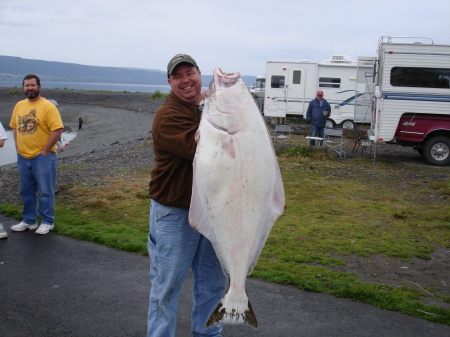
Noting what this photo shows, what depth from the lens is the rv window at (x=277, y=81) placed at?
22469 millimetres

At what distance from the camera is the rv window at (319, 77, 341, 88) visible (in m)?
22.7

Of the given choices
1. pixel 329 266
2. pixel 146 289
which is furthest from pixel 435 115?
pixel 146 289

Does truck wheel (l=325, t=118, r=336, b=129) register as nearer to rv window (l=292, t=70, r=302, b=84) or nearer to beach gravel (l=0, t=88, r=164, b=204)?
rv window (l=292, t=70, r=302, b=84)

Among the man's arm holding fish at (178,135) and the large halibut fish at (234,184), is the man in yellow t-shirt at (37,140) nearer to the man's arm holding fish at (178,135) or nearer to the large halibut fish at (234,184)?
the man's arm holding fish at (178,135)

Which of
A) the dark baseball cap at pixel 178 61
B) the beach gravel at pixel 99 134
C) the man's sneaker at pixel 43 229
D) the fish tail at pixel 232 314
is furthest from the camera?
the beach gravel at pixel 99 134

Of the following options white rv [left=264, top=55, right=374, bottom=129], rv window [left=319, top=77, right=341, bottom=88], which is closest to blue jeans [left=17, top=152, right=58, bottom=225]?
white rv [left=264, top=55, right=374, bottom=129]

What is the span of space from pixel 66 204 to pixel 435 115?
1099cm

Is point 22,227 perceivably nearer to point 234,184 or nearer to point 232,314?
point 232,314

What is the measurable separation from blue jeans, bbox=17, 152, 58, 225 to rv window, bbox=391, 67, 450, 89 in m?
10.8

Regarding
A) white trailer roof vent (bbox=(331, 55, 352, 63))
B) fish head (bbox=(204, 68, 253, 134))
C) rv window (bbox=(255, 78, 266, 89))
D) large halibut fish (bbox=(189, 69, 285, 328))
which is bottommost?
large halibut fish (bbox=(189, 69, 285, 328))

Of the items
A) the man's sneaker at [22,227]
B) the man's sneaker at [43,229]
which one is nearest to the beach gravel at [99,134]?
the man's sneaker at [22,227]

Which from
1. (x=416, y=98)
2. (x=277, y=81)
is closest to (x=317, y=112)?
(x=416, y=98)

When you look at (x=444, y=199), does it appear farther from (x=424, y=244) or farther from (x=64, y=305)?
(x=64, y=305)

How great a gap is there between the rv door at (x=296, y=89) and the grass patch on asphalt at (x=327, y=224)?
11140 mm
